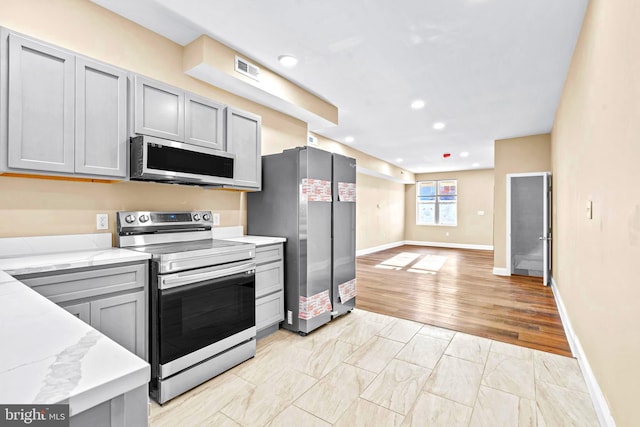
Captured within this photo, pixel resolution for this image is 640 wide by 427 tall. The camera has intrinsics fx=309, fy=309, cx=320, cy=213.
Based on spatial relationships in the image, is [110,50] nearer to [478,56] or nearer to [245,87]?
[245,87]

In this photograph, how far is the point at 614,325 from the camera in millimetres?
1534

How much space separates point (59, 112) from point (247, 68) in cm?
166

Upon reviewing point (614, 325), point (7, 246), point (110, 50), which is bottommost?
point (614, 325)

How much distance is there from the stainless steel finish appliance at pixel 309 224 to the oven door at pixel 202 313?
2.03ft

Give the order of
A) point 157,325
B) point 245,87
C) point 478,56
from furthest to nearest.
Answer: point 245,87 → point 478,56 → point 157,325

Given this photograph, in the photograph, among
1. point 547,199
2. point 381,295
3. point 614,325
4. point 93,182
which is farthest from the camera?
point 547,199

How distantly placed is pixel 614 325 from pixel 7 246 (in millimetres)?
3451

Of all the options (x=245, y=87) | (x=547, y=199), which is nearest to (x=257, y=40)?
(x=245, y=87)

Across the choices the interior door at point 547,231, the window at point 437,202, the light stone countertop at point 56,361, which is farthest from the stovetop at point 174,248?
the window at point 437,202

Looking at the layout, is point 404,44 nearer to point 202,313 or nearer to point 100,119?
point 100,119

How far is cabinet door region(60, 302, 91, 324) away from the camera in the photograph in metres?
1.70

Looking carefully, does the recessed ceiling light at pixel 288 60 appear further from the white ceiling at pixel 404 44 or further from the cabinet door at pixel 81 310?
the cabinet door at pixel 81 310

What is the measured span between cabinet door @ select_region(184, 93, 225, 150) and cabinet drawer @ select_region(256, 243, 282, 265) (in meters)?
1.02

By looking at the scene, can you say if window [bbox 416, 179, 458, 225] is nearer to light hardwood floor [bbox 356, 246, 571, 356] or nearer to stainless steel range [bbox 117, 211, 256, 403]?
light hardwood floor [bbox 356, 246, 571, 356]
